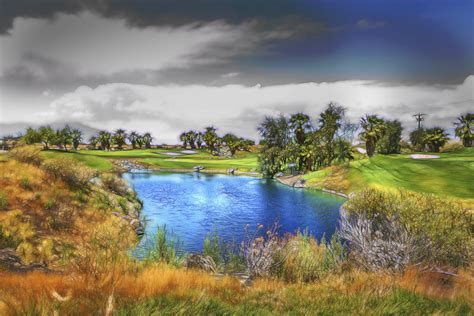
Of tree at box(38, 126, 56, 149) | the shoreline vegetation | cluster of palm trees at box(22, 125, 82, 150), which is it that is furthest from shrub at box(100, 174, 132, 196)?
tree at box(38, 126, 56, 149)

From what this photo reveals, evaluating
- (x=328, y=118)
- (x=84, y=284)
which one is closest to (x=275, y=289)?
(x=84, y=284)

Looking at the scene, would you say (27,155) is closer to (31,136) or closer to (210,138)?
(31,136)

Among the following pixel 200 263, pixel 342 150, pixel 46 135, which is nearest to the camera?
pixel 200 263

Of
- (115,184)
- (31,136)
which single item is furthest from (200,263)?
(31,136)

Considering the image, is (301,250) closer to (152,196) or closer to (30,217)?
(30,217)

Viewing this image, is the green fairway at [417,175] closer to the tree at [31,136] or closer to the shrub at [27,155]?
the shrub at [27,155]

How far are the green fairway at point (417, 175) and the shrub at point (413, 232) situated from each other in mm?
24441

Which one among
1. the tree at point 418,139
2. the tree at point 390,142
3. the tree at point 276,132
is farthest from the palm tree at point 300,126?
the tree at point 418,139

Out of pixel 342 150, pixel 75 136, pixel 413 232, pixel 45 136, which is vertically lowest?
pixel 413 232

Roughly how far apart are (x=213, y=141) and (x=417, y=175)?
449 feet

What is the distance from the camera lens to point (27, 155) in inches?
1049

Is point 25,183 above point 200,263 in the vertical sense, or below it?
above

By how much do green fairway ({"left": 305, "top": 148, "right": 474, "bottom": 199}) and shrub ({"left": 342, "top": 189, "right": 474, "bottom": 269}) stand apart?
962 inches

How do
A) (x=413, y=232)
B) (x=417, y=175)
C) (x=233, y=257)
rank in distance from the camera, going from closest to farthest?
1. (x=413, y=232)
2. (x=233, y=257)
3. (x=417, y=175)
